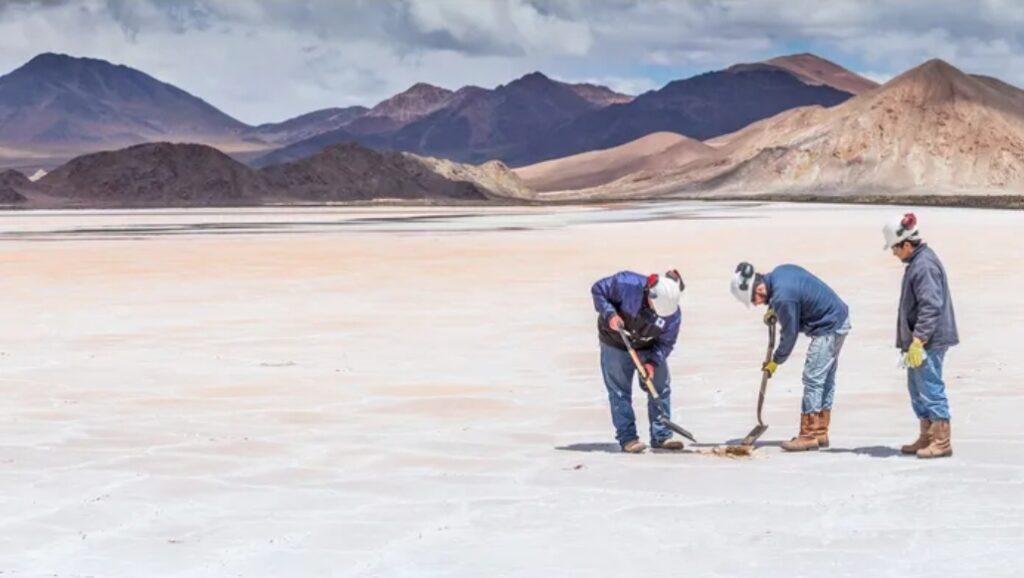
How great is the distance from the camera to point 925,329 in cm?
962

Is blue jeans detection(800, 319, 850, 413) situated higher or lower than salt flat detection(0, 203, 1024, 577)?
higher

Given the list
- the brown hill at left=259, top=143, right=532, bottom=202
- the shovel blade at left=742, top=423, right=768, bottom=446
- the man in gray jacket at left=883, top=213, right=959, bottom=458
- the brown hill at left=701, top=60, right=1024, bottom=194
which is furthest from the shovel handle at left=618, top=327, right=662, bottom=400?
the brown hill at left=701, top=60, right=1024, bottom=194

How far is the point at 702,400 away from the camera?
1288cm

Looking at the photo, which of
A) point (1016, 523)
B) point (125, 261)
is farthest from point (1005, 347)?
point (125, 261)

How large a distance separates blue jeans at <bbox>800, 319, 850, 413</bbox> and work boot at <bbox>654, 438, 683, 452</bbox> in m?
0.80

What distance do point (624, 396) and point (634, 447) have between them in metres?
0.32

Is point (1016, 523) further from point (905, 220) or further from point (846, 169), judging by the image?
point (846, 169)

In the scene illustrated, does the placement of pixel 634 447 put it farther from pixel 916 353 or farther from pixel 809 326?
pixel 916 353

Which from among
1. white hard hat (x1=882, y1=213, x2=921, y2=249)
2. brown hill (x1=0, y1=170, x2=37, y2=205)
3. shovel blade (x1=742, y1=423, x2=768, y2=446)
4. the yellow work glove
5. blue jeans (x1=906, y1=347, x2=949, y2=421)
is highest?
white hard hat (x1=882, y1=213, x2=921, y2=249)

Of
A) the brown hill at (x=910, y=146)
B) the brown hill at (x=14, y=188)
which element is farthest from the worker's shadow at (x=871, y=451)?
the brown hill at (x=910, y=146)

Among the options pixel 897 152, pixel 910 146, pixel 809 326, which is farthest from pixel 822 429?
pixel 910 146

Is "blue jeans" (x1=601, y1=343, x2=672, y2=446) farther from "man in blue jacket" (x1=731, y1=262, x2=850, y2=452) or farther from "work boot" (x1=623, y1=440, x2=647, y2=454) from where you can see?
"man in blue jacket" (x1=731, y1=262, x2=850, y2=452)

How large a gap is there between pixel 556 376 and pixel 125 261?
22113 millimetres

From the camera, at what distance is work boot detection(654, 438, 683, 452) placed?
10.2 metres
